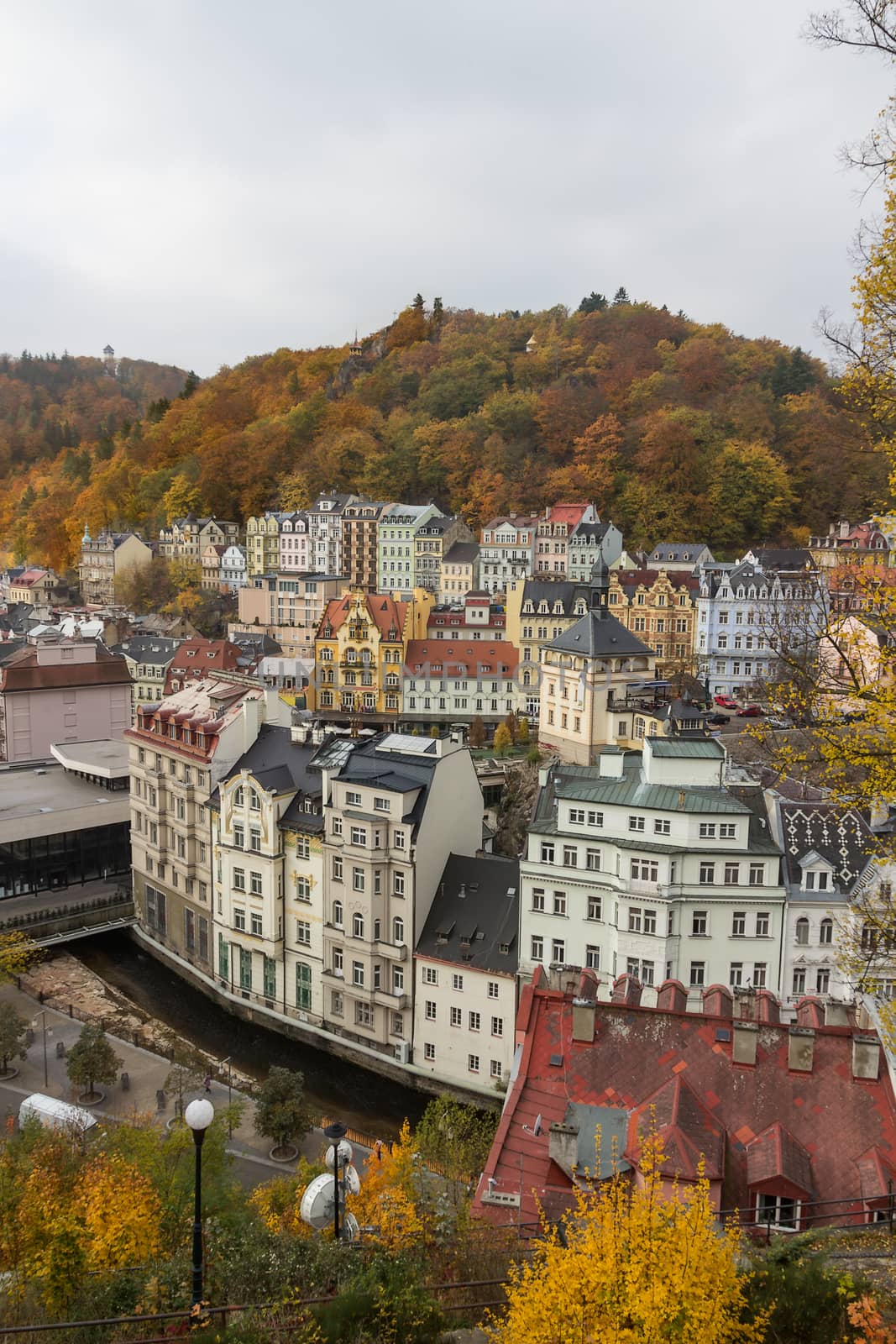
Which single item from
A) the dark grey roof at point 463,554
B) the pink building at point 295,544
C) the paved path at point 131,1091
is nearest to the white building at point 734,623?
the dark grey roof at point 463,554

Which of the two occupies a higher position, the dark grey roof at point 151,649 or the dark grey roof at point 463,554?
the dark grey roof at point 463,554

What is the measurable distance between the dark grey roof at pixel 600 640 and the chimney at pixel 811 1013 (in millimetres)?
34334

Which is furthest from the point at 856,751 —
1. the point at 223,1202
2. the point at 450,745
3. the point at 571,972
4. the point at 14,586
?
the point at 14,586

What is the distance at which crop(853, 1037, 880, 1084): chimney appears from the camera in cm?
1775

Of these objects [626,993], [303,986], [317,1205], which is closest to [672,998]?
[626,993]

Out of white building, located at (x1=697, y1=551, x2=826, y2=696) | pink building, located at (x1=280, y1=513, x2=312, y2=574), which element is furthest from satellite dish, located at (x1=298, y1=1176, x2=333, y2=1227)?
pink building, located at (x1=280, y1=513, x2=312, y2=574)

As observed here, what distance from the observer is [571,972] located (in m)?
21.6

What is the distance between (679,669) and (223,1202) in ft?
173

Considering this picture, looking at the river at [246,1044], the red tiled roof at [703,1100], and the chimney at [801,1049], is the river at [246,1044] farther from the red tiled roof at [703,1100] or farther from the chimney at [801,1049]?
the chimney at [801,1049]

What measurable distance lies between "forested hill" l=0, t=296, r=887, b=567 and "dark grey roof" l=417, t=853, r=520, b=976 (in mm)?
43391

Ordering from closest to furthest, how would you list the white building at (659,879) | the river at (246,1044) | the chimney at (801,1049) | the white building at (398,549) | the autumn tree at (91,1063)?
the chimney at (801,1049)
the autumn tree at (91,1063)
the white building at (659,879)
the river at (246,1044)
the white building at (398,549)

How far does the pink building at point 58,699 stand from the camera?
58.6 meters

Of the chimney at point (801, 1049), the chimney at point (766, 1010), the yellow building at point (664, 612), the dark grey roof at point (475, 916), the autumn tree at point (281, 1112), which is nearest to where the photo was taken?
the chimney at point (801, 1049)

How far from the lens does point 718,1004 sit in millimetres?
19422
